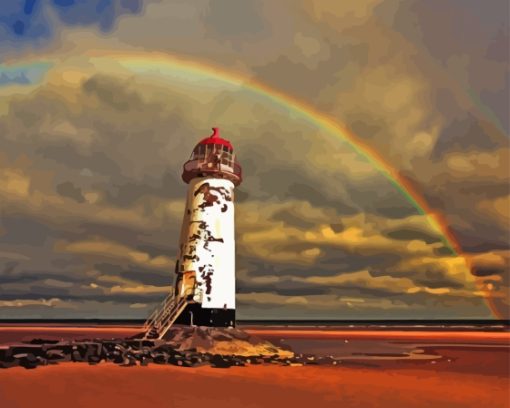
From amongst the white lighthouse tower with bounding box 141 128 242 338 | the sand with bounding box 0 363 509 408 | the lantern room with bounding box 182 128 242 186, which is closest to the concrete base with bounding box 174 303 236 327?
the white lighthouse tower with bounding box 141 128 242 338

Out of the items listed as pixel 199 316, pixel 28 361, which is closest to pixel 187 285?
pixel 199 316

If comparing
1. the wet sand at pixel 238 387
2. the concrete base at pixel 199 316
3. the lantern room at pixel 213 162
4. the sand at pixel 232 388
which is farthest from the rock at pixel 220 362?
the lantern room at pixel 213 162

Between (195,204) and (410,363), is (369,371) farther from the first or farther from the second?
(195,204)

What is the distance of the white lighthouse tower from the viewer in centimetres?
2522

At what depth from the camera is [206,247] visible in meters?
25.8

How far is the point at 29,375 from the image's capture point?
1831 centimetres

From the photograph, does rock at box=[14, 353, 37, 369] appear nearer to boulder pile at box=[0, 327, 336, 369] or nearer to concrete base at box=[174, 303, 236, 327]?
boulder pile at box=[0, 327, 336, 369]

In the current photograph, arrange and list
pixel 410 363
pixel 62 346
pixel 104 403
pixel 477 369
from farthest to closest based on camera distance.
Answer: pixel 410 363 → pixel 477 369 → pixel 62 346 → pixel 104 403

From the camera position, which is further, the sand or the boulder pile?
the boulder pile

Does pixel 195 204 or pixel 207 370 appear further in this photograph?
pixel 195 204

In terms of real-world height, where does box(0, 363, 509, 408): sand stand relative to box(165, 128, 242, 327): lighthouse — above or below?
below

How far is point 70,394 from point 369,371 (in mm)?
13505

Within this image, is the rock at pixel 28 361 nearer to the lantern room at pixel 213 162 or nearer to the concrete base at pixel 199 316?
the concrete base at pixel 199 316

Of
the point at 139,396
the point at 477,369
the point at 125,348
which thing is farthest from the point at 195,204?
the point at 477,369
